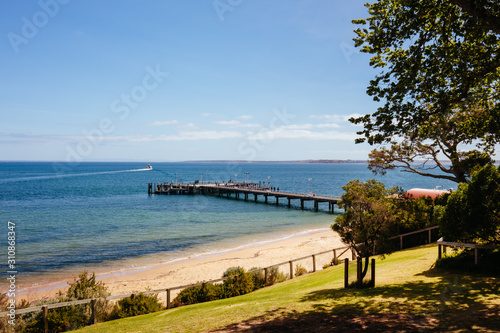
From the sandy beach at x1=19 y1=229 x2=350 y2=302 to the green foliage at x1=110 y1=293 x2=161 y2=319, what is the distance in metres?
5.49

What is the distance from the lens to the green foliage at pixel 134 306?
12.1 metres

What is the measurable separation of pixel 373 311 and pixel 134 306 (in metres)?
8.94

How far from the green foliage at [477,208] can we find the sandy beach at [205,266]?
38.0ft

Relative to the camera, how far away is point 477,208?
33.7 ft

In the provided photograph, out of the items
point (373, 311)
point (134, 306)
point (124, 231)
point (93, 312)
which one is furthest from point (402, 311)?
point (124, 231)

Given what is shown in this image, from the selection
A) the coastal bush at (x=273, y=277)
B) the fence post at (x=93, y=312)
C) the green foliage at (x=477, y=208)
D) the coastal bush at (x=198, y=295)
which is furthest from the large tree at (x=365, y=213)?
the fence post at (x=93, y=312)

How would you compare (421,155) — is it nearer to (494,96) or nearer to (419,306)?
(494,96)

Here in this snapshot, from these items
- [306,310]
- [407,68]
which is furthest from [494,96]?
[306,310]

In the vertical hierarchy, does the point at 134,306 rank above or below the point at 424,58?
below

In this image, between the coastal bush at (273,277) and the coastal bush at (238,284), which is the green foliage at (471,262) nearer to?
the coastal bush at (273,277)

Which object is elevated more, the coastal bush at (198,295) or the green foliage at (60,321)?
the green foliage at (60,321)

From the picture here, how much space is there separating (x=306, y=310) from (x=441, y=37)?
8730 millimetres

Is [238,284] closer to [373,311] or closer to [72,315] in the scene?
[72,315]

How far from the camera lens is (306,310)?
880cm
